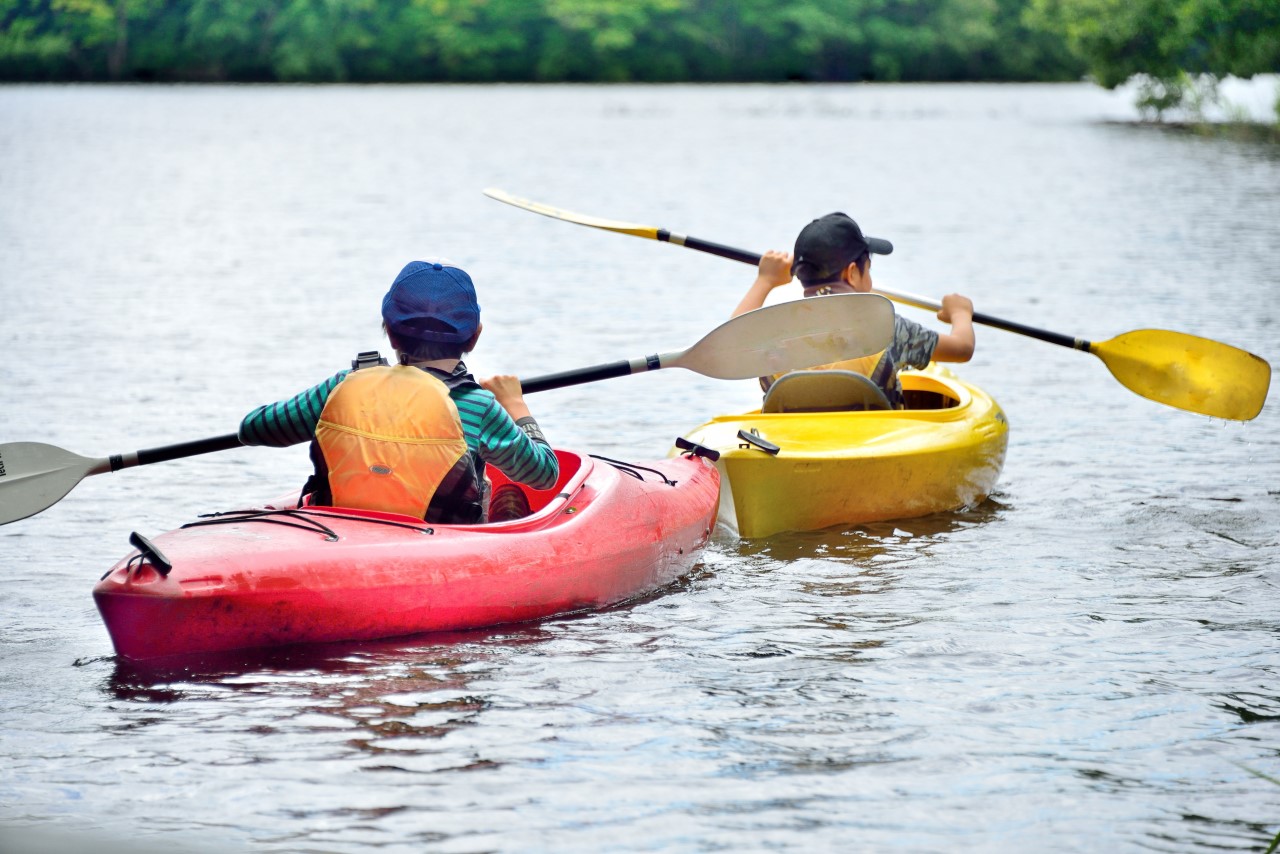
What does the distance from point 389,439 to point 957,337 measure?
2816mm

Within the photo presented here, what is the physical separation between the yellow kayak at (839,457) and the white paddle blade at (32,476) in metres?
2.23

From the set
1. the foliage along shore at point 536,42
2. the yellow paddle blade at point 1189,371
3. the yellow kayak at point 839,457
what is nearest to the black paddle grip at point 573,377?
the yellow kayak at point 839,457

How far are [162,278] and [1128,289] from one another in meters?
8.56

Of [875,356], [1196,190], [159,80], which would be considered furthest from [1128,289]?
[159,80]

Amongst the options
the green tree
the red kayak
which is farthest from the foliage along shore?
the red kayak

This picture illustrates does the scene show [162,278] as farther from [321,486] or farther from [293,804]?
[293,804]

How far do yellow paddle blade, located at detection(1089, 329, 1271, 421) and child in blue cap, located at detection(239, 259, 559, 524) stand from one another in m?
3.60

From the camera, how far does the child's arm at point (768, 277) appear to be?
6.78 metres

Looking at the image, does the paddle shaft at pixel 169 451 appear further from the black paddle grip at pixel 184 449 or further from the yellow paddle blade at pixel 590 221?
the yellow paddle blade at pixel 590 221

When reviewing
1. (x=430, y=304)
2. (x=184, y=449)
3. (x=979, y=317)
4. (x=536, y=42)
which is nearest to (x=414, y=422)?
(x=430, y=304)

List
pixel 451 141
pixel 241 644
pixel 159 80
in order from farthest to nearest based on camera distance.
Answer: pixel 159 80 < pixel 451 141 < pixel 241 644

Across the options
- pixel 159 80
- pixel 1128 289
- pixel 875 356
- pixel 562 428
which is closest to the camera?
pixel 875 356

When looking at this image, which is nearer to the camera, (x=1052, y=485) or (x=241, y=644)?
(x=241, y=644)

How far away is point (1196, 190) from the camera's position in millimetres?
23484
